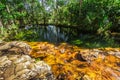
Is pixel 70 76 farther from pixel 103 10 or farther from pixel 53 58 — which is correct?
pixel 103 10

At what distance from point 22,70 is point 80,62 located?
4.41 metres

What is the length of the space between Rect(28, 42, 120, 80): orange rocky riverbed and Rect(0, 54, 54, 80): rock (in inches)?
43.4

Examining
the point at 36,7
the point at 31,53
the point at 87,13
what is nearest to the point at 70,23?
the point at 87,13

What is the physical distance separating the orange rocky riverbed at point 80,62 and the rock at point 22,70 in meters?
1.10

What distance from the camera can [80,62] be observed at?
12688mm

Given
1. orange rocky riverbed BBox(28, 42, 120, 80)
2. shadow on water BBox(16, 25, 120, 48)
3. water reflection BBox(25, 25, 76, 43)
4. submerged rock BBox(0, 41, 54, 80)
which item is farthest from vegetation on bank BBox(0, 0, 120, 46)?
submerged rock BBox(0, 41, 54, 80)

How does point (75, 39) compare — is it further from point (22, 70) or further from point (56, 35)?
point (22, 70)

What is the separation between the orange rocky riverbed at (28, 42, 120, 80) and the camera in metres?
11.2

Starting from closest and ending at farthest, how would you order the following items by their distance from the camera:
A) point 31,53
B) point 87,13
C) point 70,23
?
point 31,53, point 87,13, point 70,23

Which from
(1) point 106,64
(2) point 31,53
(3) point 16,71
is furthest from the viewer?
(2) point 31,53

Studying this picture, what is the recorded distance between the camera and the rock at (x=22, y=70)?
10094 mm

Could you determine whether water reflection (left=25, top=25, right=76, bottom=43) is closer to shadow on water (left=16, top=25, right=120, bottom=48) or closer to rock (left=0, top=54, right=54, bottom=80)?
shadow on water (left=16, top=25, right=120, bottom=48)

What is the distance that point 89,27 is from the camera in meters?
29.7

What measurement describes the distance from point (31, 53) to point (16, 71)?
409 cm
